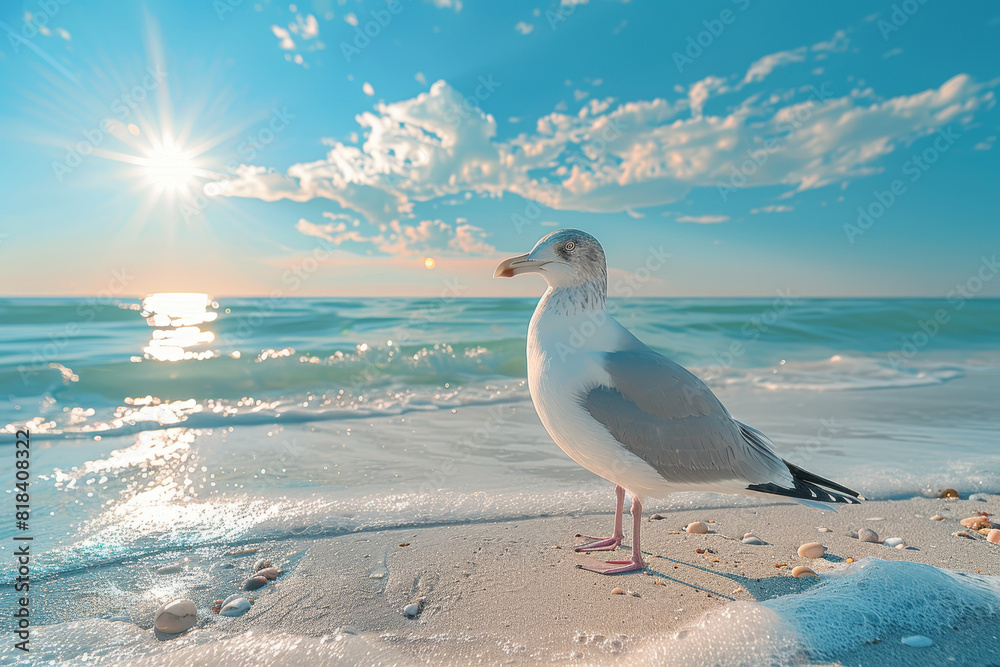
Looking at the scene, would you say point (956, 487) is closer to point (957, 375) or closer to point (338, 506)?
point (338, 506)

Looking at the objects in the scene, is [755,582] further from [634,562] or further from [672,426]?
[672,426]

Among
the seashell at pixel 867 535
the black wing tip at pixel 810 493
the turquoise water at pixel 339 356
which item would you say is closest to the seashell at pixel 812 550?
the seashell at pixel 867 535

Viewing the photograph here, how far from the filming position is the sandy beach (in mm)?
2000

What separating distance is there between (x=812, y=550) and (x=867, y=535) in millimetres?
529

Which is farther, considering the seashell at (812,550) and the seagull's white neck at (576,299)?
the seashell at (812,550)

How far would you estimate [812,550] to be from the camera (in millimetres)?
2811

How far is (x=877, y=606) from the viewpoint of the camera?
7.23 feet

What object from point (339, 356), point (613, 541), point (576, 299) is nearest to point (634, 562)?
point (613, 541)

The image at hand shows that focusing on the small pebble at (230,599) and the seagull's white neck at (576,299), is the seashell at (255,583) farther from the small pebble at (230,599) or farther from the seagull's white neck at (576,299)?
the seagull's white neck at (576,299)

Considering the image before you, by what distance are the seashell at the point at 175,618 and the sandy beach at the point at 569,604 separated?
60 mm

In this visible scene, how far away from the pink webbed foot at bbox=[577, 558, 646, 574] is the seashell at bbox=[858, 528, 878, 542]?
1.41 m

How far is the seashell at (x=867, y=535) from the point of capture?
3.04 meters

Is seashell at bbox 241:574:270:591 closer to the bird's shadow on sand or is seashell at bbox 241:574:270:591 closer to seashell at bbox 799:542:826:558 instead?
the bird's shadow on sand

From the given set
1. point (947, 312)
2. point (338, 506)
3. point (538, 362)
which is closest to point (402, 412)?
point (338, 506)
